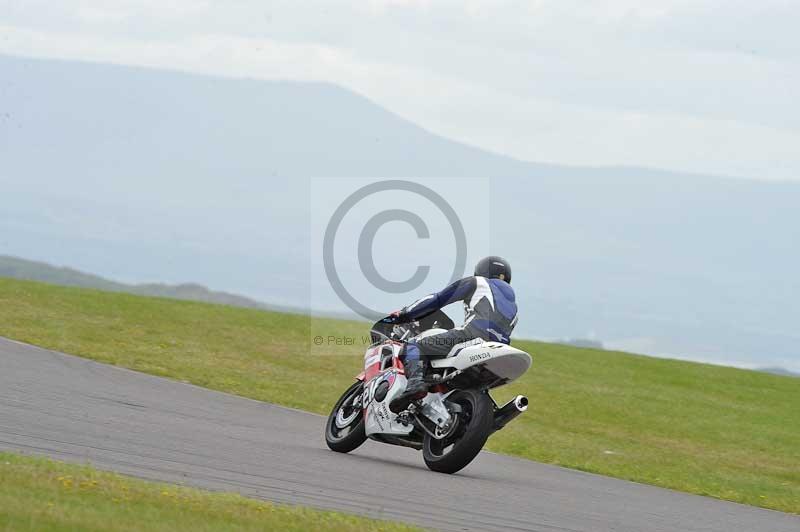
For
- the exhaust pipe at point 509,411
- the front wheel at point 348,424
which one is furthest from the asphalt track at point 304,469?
the exhaust pipe at point 509,411

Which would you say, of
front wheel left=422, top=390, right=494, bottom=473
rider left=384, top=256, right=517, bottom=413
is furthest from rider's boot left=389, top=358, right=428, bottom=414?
front wheel left=422, top=390, right=494, bottom=473

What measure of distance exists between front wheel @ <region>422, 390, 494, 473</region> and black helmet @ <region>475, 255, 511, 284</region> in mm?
1175

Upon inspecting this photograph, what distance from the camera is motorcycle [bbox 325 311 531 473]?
463 inches

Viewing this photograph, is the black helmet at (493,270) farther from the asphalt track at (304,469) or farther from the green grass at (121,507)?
the green grass at (121,507)

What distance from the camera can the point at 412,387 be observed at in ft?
40.1

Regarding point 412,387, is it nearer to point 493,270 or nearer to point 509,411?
point 509,411

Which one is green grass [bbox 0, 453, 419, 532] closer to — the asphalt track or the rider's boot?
the asphalt track

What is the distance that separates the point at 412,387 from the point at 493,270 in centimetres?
135

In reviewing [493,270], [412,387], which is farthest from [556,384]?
[412,387]

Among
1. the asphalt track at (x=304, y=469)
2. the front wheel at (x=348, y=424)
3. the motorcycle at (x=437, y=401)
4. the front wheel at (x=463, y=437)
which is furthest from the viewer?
the front wheel at (x=348, y=424)

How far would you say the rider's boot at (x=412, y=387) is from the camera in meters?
12.2

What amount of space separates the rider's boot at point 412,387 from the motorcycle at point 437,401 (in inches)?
2.0

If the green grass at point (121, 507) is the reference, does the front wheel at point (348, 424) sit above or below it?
below

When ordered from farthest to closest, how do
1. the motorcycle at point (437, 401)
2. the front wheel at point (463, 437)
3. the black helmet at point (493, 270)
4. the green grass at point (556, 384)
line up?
the green grass at point (556, 384) → the black helmet at point (493, 270) → the motorcycle at point (437, 401) → the front wheel at point (463, 437)
